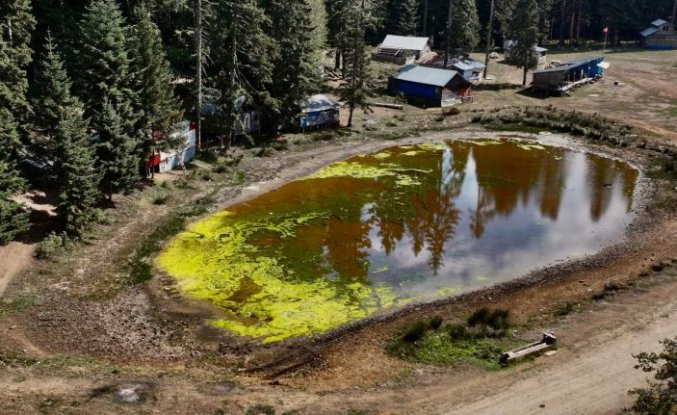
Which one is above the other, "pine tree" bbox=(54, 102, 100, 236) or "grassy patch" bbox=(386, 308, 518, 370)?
"pine tree" bbox=(54, 102, 100, 236)

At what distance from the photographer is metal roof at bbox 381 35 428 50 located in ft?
293

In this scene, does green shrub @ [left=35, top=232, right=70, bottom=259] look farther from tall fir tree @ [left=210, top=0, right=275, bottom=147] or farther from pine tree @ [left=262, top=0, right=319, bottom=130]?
pine tree @ [left=262, top=0, right=319, bottom=130]

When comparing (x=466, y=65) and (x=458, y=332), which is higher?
(x=466, y=65)

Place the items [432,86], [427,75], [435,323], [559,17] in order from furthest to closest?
[559,17] < [427,75] < [432,86] < [435,323]

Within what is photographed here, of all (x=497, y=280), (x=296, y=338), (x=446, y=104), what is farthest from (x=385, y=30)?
(x=296, y=338)

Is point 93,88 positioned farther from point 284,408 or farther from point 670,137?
point 670,137

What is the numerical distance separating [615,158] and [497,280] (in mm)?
28046

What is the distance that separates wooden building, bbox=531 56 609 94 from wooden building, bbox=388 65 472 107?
32.9 feet

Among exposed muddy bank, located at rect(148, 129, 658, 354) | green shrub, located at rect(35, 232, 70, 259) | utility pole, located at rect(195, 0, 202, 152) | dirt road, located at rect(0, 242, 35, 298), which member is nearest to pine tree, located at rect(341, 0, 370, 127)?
exposed muddy bank, located at rect(148, 129, 658, 354)

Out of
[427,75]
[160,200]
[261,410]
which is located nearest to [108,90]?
[160,200]

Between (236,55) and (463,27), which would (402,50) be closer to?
(463,27)

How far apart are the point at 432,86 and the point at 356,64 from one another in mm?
15960

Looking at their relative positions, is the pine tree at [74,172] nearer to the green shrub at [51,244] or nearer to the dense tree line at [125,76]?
the dense tree line at [125,76]

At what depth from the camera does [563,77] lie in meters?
75.1
